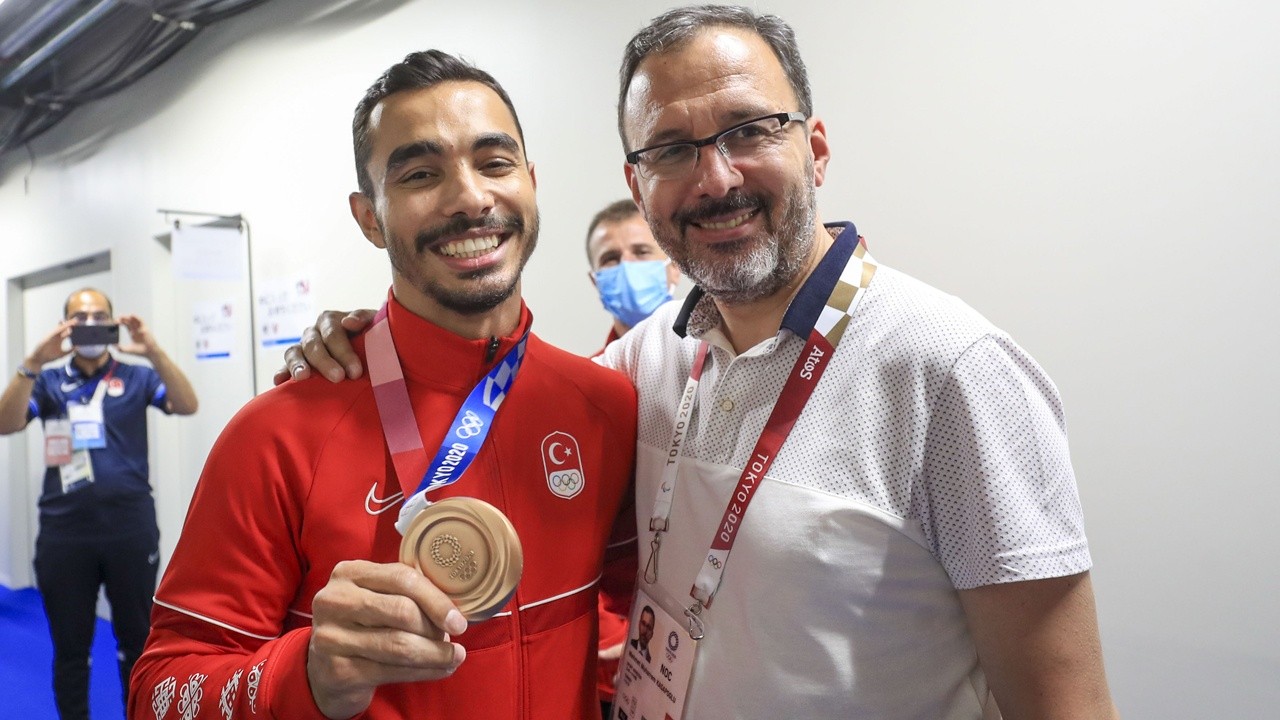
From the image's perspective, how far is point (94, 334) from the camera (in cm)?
422


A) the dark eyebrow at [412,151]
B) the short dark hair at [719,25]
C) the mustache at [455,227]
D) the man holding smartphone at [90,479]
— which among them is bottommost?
the man holding smartphone at [90,479]

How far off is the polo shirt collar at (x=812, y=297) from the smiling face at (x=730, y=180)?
56 millimetres

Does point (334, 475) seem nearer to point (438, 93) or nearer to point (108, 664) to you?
point (438, 93)

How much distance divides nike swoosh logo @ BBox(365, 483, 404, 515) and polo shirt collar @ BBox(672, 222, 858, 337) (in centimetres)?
63

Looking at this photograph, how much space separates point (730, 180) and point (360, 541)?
86 centimetres

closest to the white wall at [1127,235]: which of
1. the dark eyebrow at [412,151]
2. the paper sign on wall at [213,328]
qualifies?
the dark eyebrow at [412,151]

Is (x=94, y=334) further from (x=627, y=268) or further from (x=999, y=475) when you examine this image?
(x=999, y=475)

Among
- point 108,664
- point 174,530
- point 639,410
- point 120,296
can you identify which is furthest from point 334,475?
point 120,296

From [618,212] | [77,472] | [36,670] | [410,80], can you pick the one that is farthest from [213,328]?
[410,80]

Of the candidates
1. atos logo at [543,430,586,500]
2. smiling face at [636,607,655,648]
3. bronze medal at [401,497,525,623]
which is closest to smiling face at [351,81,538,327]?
atos logo at [543,430,586,500]

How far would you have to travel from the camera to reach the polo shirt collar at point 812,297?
50.9 inches

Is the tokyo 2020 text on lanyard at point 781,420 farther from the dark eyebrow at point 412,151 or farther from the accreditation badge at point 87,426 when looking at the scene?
the accreditation badge at point 87,426

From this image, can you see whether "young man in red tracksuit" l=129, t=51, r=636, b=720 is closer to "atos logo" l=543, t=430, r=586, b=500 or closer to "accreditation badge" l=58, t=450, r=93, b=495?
"atos logo" l=543, t=430, r=586, b=500

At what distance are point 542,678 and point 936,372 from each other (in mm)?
822
